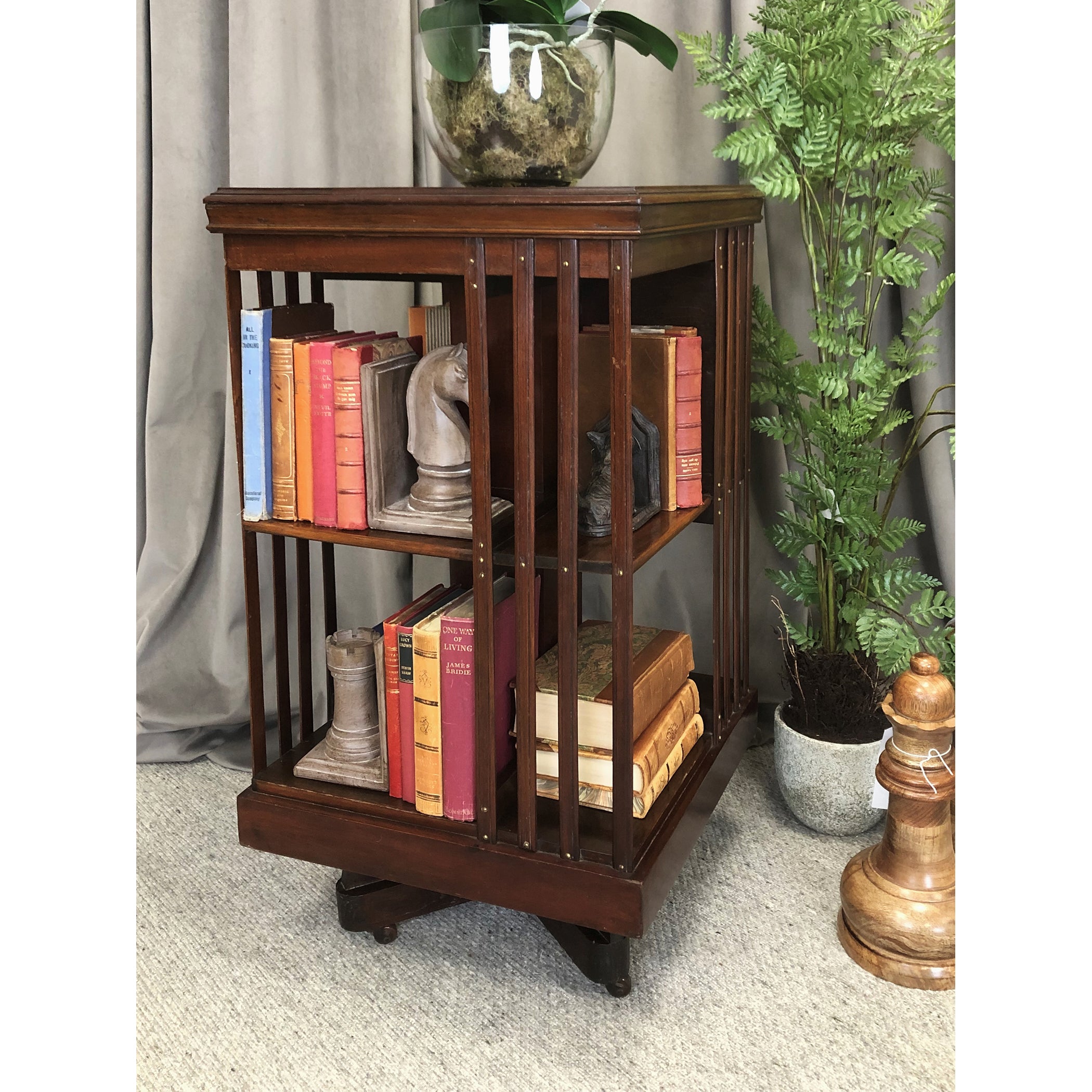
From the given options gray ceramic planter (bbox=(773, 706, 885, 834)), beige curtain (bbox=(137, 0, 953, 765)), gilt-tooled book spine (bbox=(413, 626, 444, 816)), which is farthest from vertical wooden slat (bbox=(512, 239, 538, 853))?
beige curtain (bbox=(137, 0, 953, 765))

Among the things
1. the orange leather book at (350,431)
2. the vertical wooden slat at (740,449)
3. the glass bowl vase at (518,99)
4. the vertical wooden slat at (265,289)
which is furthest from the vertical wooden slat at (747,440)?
the vertical wooden slat at (265,289)

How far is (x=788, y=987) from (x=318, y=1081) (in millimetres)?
611

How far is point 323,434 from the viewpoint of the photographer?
52.9 inches

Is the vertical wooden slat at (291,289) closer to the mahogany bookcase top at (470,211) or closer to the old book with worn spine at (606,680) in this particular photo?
the mahogany bookcase top at (470,211)

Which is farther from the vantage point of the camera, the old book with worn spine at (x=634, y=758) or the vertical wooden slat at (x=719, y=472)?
the vertical wooden slat at (x=719, y=472)

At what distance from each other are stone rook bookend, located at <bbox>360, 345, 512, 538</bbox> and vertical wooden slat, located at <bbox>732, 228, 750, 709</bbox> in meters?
0.47

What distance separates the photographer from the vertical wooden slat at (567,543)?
1158 millimetres

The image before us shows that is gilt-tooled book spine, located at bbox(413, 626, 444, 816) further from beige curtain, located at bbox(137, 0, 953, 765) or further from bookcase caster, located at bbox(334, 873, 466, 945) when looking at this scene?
beige curtain, located at bbox(137, 0, 953, 765)

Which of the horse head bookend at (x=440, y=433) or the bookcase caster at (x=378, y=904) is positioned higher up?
the horse head bookend at (x=440, y=433)

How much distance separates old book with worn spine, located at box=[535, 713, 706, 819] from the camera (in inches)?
54.0

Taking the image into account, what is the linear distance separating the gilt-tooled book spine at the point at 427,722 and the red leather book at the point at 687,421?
406 millimetres

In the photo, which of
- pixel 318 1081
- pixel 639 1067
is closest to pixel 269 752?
pixel 318 1081

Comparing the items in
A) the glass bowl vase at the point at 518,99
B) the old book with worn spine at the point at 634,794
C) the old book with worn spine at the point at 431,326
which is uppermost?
the glass bowl vase at the point at 518,99
